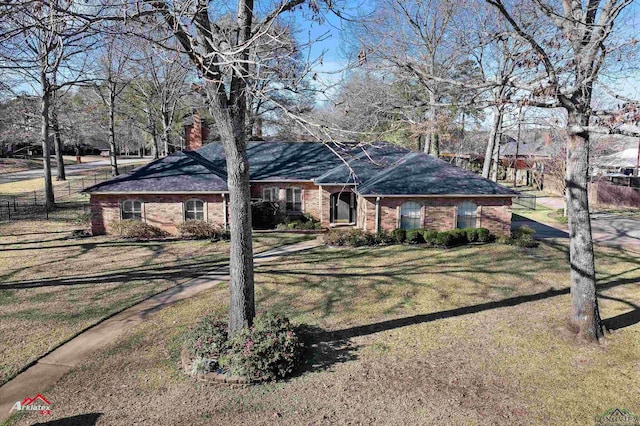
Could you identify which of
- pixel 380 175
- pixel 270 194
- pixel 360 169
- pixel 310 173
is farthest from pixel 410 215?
pixel 270 194

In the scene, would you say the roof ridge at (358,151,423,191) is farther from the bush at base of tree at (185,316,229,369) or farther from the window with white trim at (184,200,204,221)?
the bush at base of tree at (185,316,229,369)

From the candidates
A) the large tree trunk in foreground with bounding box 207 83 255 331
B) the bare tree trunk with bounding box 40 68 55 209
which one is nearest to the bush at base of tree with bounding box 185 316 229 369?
the large tree trunk in foreground with bounding box 207 83 255 331

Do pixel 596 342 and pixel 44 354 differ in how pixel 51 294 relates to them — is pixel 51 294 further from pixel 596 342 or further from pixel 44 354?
pixel 596 342

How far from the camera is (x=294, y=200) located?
23219 mm

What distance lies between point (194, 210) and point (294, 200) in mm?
5305

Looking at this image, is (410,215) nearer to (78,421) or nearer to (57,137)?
(78,421)

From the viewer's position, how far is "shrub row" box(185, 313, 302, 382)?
7.49m

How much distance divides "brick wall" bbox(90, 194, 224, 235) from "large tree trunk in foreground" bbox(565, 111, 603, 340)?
49.5ft

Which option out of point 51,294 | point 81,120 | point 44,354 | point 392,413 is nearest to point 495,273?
point 392,413

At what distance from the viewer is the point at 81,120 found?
40.3m

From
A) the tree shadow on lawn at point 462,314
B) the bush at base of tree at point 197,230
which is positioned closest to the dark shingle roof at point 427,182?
the bush at base of tree at point 197,230

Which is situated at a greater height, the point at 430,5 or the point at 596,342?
the point at 430,5

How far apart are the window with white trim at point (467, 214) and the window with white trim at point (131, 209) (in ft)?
48.7

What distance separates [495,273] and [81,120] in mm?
39659
